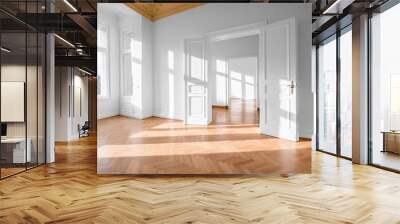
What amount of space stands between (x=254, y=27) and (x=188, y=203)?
2.00 metres

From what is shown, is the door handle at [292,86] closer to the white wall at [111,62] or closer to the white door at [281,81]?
the white door at [281,81]

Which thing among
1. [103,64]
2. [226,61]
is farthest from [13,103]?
[226,61]

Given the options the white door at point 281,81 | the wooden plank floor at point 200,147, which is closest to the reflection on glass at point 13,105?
the wooden plank floor at point 200,147

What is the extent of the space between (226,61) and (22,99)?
3383mm

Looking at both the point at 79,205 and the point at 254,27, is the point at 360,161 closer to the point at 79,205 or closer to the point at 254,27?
the point at 254,27

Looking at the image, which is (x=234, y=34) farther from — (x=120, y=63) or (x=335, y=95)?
(x=335, y=95)

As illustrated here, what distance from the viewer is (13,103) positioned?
5.21 meters

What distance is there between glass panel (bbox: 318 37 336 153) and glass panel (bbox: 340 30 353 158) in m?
0.12

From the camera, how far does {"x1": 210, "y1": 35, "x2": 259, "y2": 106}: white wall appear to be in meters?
3.61

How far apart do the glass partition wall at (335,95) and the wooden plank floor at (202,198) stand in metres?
1.05

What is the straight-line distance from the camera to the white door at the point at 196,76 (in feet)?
11.9

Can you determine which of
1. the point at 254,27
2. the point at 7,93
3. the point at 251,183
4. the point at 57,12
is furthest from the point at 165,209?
the point at 57,12

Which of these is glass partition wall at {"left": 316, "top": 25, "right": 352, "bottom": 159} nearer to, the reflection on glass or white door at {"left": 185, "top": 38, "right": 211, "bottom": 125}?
white door at {"left": 185, "top": 38, "right": 211, "bottom": 125}

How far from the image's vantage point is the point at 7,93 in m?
4.85
